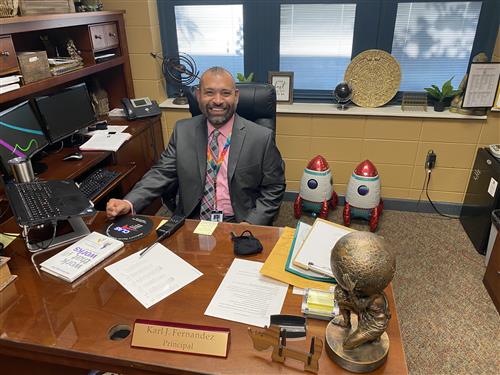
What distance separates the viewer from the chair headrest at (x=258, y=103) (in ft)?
6.93

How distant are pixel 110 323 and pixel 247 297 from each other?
0.39 meters

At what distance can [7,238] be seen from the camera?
1447mm

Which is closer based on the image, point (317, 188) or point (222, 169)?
point (222, 169)

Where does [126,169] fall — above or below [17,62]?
below

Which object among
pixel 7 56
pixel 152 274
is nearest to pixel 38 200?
pixel 152 274

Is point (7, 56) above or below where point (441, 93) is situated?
above

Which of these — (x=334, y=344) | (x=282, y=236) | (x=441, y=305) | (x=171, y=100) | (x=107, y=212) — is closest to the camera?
(x=334, y=344)

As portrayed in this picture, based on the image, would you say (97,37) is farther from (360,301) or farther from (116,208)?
(360,301)

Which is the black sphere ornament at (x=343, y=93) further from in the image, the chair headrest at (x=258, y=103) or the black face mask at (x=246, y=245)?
the black face mask at (x=246, y=245)

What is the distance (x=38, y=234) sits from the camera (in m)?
1.50

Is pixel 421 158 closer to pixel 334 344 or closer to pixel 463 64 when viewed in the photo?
pixel 463 64

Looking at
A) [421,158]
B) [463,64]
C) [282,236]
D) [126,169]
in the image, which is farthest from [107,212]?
[463,64]

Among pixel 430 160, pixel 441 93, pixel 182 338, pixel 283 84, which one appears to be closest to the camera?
pixel 182 338

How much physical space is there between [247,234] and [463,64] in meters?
2.38
